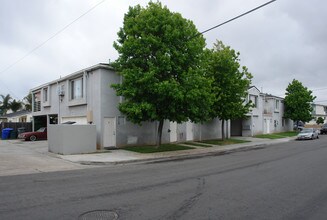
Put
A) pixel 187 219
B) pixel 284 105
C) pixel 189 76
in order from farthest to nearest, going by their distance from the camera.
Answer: pixel 284 105
pixel 189 76
pixel 187 219

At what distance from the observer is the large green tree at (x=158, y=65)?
1894cm

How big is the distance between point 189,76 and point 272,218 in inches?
558

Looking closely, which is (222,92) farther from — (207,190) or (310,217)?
(310,217)

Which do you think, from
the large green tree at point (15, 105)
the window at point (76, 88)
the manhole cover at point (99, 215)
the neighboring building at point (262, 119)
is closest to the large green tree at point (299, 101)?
the neighboring building at point (262, 119)

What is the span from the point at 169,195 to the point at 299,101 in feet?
148

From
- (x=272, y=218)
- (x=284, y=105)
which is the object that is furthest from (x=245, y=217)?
(x=284, y=105)

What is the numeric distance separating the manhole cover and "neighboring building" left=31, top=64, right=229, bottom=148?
49.3 feet

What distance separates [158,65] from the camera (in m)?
19.4

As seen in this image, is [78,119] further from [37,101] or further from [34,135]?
[37,101]

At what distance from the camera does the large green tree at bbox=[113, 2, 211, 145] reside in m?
18.9

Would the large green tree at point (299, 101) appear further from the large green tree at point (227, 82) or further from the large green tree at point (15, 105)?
the large green tree at point (15, 105)

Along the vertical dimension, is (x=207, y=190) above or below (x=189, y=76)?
below

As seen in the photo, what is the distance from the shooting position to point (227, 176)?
11.2m

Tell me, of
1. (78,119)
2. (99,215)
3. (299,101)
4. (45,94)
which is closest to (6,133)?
(45,94)
